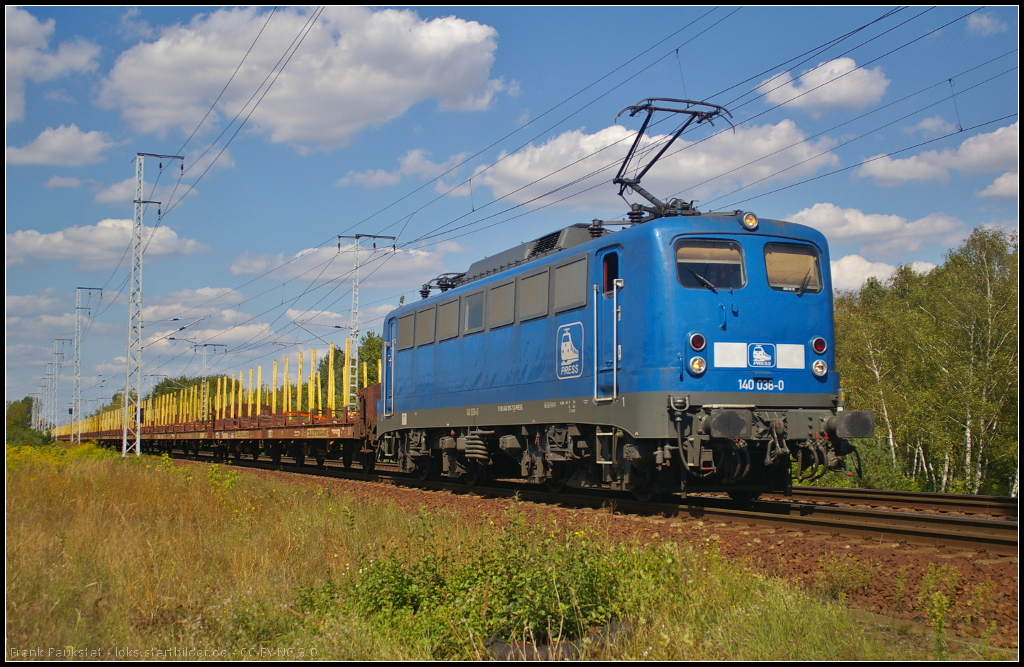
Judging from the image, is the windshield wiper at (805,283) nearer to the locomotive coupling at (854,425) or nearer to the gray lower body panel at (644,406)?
the gray lower body panel at (644,406)

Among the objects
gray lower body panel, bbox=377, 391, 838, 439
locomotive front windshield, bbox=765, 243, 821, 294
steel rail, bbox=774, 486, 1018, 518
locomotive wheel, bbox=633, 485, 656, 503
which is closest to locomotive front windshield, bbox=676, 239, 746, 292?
locomotive front windshield, bbox=765, 243, 821, 294

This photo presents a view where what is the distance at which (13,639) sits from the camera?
5.65m

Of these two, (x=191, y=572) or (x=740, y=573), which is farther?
(x=191, y=572)

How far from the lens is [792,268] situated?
11484 millimetres

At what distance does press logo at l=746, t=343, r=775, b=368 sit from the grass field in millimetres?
3388

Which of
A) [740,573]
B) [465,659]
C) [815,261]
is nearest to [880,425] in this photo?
[815,261]

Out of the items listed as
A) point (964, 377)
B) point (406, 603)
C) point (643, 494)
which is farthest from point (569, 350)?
point (964, 377)

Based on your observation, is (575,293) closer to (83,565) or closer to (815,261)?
(815,261)

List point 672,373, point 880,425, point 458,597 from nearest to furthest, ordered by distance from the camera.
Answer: point 458,597
point 672,373
point 880,425

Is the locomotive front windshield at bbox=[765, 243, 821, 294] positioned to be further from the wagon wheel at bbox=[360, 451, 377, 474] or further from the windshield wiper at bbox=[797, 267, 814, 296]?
the wagon wheel at bbox=[360, 451, 377, 474]

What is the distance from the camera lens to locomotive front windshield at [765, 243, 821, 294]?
11.3 metres

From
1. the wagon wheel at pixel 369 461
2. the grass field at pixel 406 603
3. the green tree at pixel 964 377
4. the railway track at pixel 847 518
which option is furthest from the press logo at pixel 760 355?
the wagon wheel at pixel 369 461

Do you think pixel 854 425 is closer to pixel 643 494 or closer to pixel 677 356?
pixel 677 356

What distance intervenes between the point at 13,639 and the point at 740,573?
17.3 ft
